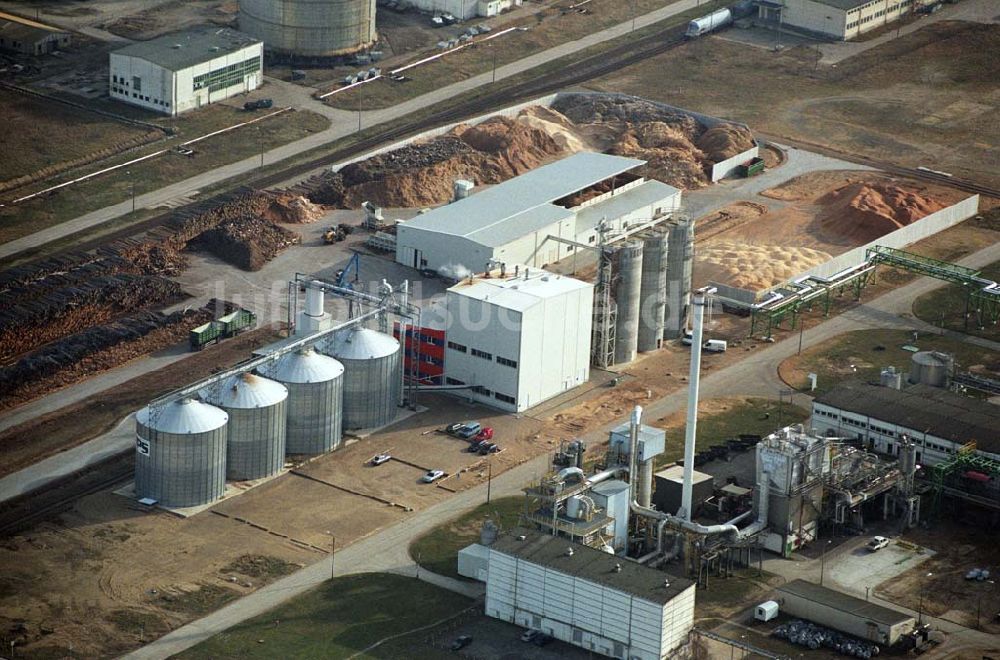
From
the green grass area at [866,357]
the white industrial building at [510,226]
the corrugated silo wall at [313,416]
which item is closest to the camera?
the corrugated silo wall at [313,416]

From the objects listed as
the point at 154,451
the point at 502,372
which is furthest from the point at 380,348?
the point at 154,451

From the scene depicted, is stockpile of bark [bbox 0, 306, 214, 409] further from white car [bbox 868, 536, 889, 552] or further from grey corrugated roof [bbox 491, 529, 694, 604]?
white car [bbox 868, 536, 889, 552]

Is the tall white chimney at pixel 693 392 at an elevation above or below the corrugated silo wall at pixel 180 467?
above

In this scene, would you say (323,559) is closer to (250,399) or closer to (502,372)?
(250,399)

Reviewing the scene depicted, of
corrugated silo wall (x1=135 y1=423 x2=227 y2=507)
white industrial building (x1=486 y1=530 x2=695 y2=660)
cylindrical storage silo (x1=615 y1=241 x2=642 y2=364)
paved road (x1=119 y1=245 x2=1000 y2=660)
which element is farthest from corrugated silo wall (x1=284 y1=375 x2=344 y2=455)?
cylindrical storage silo (x1=615 y1=241 x2=642 y2=364)

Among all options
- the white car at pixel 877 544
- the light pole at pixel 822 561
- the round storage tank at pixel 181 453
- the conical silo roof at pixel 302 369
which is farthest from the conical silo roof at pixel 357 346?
the white car at pixel 877 544

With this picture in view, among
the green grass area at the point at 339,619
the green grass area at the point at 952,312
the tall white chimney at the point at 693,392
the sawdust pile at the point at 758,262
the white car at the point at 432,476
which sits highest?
the tall white chimney at the point at 693,392

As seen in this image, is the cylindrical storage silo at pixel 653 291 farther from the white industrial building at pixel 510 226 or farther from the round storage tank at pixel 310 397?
the round storage tank at pixel 310 397
